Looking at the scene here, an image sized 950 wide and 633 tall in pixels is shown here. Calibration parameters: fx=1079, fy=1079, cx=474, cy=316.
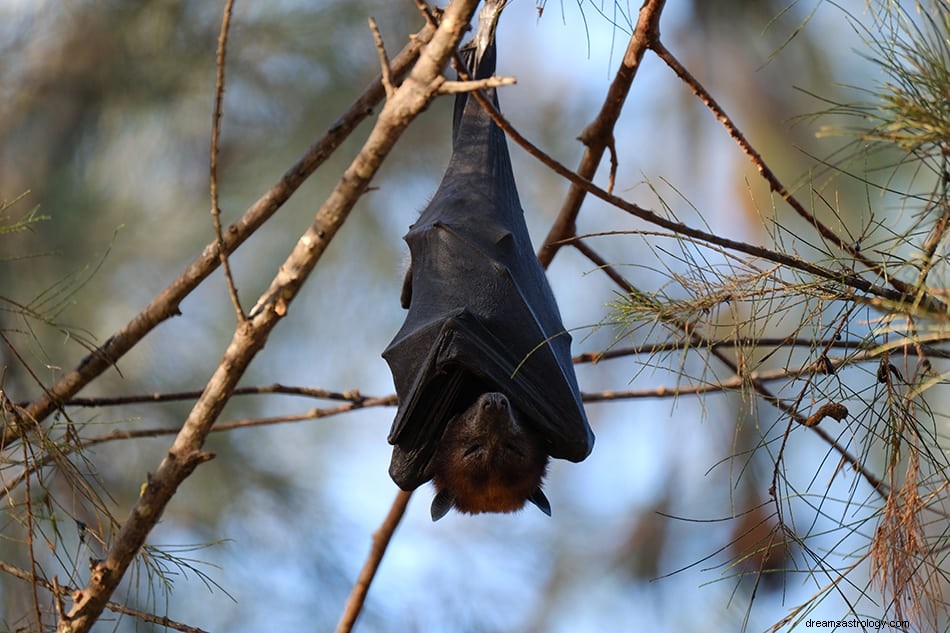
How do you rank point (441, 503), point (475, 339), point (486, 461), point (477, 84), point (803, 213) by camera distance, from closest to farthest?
point (477, 84) < point (803, 213) < point (475, 339) < point (486, 461) < point (441, 503)

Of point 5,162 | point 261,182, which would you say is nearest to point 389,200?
point 261,182

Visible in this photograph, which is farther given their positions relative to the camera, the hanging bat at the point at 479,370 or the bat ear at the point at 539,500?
the bat ear at the point at 539,500

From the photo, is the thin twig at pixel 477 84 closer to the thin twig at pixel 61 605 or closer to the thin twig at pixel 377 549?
the thin twig at pixel 61 605

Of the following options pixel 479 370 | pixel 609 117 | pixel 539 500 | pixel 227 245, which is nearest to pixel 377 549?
pixel 539 500

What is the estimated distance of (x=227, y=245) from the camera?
3.69 meters

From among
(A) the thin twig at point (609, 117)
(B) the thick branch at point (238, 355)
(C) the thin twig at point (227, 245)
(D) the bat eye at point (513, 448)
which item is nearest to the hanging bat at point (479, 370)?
(D) the bat eye at point (513, 448)

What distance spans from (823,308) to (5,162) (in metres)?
5.96

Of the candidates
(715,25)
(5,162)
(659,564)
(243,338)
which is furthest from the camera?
(659,564)

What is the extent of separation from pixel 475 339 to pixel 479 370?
121 mm

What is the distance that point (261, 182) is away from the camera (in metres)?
8.19

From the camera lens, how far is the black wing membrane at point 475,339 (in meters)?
4.01

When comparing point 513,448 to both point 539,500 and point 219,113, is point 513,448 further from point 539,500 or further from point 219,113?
point 219,113

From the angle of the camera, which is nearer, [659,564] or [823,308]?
[823,308]

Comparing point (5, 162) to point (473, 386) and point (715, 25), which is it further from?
point (715, 25)
